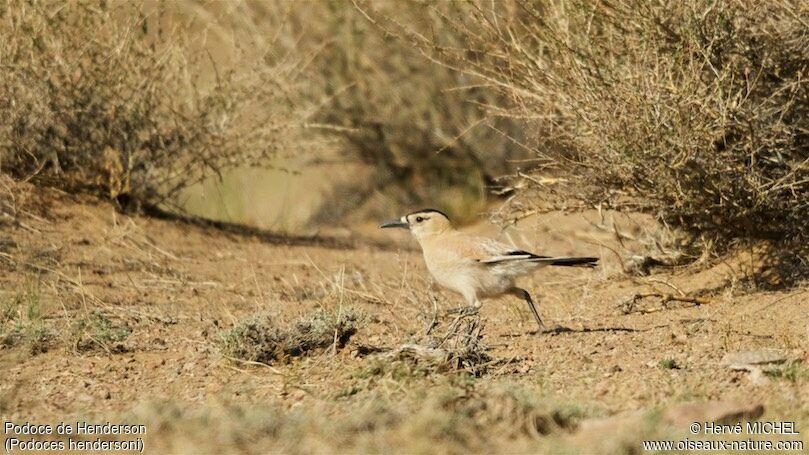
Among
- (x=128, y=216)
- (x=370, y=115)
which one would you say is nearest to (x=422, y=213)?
(x=128, y=216)

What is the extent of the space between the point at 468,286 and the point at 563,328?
2.04 feet

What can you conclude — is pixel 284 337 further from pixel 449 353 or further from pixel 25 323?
pixel 25 323

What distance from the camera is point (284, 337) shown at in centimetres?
592

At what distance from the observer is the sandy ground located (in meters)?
5.07

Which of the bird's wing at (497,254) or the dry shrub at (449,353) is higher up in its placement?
the bird's wing at (497,254)

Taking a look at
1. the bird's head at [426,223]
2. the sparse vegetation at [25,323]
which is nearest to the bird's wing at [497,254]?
the bird's head at [426,223]

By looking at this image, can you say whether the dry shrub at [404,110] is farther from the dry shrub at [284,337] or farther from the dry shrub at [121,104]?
the dry shrub at [284,337]

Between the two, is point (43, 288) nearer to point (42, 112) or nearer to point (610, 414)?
point (42, 112)

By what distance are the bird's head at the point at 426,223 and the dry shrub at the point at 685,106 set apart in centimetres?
73

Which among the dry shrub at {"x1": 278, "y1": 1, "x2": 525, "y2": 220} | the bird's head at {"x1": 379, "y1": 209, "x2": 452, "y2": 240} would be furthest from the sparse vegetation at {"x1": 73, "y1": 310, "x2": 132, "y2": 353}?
the dry shrub at {"x1": 278, "y1": 1, "x2": 525, "y2": 220}

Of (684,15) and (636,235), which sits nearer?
(684,15)

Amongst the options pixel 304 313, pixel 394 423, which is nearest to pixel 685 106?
pixel 304 313

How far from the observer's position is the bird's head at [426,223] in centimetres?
725

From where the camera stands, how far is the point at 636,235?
8672 millimetres
